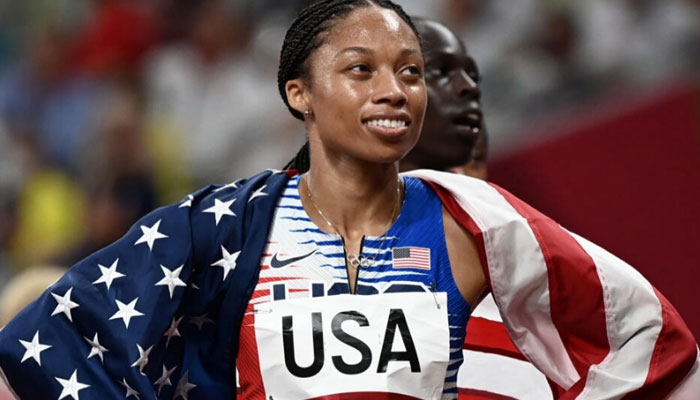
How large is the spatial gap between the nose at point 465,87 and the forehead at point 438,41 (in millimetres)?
71

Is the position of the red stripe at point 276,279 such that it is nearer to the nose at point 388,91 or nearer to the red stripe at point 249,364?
the red stripe at point 249,364

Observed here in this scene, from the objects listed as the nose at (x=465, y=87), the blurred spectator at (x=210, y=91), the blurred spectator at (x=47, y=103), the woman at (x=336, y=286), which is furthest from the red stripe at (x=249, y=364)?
the blurred spectator at (x=47, y=103)

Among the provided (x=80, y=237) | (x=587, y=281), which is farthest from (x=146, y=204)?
(x=587, y=281)

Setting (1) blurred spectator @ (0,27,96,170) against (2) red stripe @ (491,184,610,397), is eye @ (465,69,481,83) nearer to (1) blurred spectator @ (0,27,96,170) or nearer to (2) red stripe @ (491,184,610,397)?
(2) red stripe @ (491,184,610,397)

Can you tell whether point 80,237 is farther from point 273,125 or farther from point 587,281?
point 587,281

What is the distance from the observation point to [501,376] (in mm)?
3047

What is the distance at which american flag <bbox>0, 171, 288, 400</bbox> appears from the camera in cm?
244

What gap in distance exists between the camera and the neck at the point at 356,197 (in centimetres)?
264

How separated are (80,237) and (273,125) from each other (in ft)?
3.68

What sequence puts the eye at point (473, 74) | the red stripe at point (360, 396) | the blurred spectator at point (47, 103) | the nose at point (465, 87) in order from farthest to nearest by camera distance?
1. the blurred spectator at point (47, 103)
2. the eye at point (473, 74)
3. the nose at point (465, 87)
4. the red stripe at point (360, 396)

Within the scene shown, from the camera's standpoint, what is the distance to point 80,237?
6.29 metres

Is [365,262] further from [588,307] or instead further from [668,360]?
[668,360]

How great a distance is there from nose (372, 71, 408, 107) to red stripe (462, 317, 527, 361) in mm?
740

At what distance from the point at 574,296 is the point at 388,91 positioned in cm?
55
